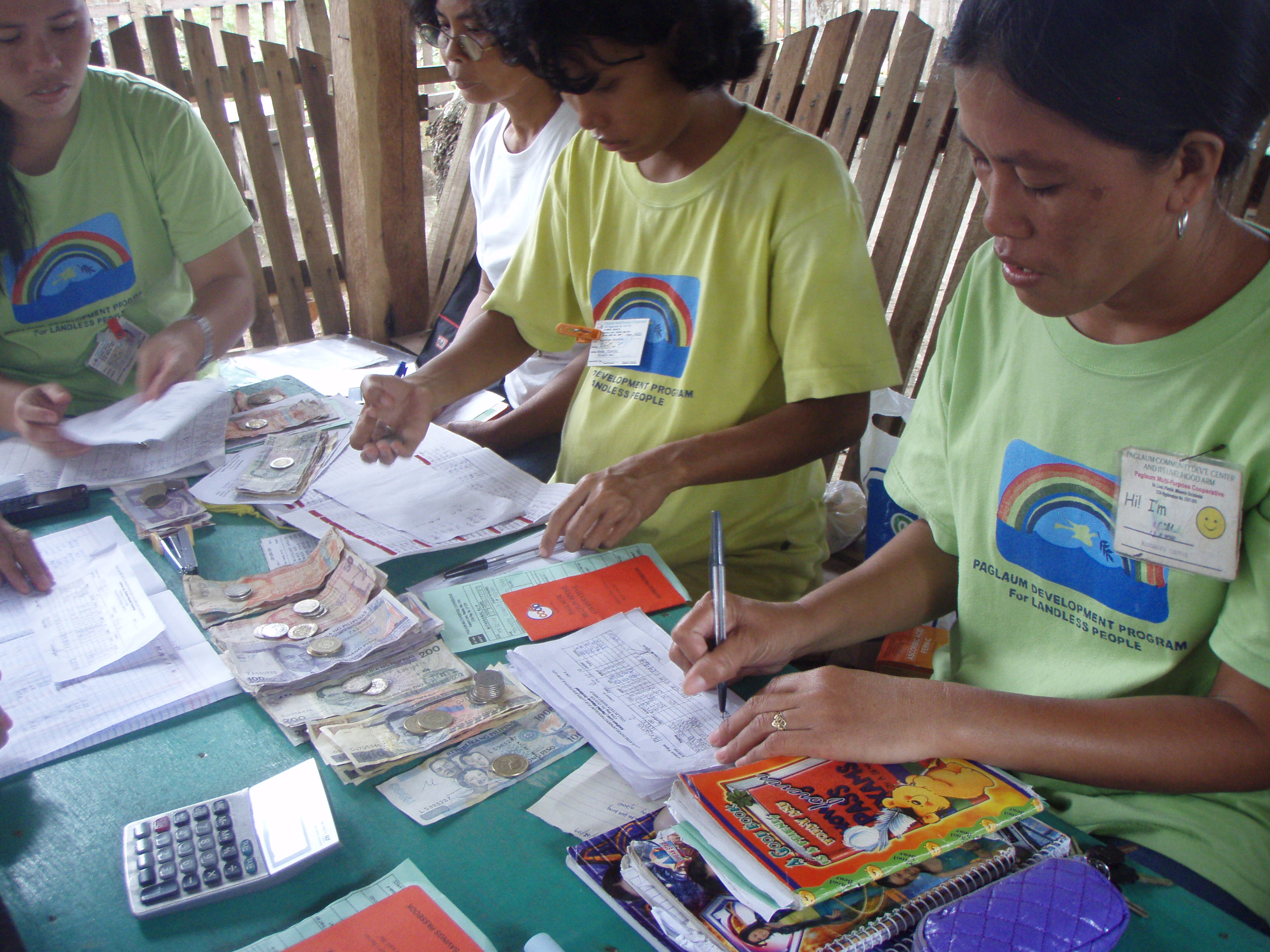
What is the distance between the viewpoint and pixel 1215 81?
862 millimetres

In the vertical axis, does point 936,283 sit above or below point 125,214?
below

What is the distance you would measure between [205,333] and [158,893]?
161 centimetres

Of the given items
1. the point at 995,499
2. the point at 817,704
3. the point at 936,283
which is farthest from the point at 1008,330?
the point at 936,283

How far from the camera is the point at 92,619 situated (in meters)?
1.32

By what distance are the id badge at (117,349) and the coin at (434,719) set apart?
1504mm

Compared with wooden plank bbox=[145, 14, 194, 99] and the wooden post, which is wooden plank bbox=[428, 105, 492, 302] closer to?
the wooden post

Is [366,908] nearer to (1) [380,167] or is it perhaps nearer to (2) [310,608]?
(2) [310,608]

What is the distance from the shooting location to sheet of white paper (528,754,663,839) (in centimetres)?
96

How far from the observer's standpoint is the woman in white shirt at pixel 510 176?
220 centimetres

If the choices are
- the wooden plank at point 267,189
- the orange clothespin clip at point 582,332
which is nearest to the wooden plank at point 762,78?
the orange clothespin clip at point 582,332

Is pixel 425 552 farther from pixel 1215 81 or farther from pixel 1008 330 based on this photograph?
pixel 1215 81

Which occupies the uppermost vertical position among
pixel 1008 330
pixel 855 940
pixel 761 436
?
pixel 1008 330

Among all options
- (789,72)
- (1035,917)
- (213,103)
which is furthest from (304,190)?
(1035,917)

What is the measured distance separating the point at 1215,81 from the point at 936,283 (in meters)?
1.94
